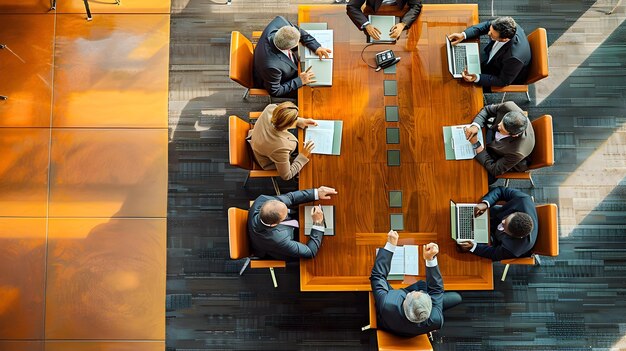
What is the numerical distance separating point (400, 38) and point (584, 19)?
218cm

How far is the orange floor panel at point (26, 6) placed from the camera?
505 cm

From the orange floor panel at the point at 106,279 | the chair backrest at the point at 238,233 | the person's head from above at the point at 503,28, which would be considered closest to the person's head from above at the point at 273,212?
the chair backrest at the point at 238,233

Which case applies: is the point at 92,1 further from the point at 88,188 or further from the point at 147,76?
the point at 88,188

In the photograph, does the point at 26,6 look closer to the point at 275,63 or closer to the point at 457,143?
the point at 275,63

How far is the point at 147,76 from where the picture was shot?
4.94 metres

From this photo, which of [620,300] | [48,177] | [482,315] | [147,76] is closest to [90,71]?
[147,76]

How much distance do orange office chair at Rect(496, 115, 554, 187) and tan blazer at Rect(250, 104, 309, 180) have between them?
1.57m

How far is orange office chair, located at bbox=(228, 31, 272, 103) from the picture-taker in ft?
12.8

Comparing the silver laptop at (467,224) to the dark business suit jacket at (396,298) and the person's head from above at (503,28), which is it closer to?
the dark business suit jacket at (396,298)

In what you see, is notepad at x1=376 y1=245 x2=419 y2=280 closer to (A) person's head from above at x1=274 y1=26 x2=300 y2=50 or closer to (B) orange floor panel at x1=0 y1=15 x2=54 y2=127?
(A) person's head from above at x1=274 y1=26 x2=300 y2=50

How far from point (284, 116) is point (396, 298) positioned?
145 centimetres

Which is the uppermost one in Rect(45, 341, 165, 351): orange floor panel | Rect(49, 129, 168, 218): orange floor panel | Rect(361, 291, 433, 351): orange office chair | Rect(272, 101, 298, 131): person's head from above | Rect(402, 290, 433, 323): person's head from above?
Rect(272, 101, 298, 131): person's head from above

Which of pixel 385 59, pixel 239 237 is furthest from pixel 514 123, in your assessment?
pixel 239 237

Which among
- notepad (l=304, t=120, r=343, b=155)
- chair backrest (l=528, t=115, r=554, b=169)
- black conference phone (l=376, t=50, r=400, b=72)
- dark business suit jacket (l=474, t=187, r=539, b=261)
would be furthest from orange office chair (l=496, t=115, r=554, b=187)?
notepad (l=304, t=120, r=343, b=155)
